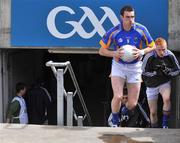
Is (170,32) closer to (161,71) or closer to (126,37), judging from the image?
(161,71)

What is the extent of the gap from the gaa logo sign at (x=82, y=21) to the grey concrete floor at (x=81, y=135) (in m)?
3.14

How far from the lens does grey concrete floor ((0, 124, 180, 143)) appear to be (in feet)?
17.4

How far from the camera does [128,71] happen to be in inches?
257

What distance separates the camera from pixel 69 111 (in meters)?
6.13

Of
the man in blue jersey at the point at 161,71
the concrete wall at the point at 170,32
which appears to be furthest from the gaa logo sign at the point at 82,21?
the man in blue jersey at the point at 161,71

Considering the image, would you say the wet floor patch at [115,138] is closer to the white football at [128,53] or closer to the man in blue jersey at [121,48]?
the man in blue jersey at [121,48]

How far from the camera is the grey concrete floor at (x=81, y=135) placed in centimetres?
532

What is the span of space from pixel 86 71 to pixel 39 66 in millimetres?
3220

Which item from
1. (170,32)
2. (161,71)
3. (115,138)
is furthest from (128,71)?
(170,32)

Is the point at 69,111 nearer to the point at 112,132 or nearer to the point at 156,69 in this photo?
the point at 112,132

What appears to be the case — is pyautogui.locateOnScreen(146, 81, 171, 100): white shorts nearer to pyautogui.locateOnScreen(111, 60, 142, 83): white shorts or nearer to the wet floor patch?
pyautogui.locateOnScreen(111, 60, 142, 83): white shorts

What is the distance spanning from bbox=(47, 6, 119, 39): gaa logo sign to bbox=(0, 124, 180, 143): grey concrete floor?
3138 millimetres

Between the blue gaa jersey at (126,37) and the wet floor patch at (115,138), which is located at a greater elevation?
the blue gaa jersey at (126,37)

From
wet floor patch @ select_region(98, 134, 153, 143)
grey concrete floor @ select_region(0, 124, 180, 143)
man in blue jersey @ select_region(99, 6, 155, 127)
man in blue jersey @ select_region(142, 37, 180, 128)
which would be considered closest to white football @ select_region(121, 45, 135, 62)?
man in blue jersey @ select_region(99, 6, 155, 127)
